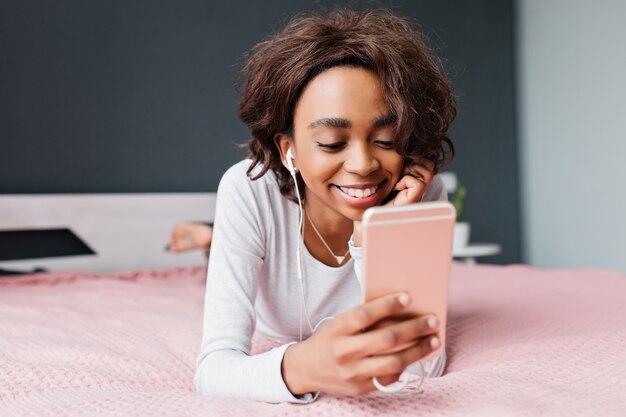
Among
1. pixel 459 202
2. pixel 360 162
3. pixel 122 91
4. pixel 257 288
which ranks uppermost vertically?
pixel 122 91

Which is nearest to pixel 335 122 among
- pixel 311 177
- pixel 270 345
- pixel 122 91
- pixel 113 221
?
pixel 311 177

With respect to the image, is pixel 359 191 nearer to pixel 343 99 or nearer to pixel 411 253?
pixel 343 99

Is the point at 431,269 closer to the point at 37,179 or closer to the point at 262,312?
the point at 262,312

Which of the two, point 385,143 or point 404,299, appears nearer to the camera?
point 404,299

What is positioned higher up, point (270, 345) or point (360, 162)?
point (360, 162)

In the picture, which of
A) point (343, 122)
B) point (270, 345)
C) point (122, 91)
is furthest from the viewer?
point (122, 91)

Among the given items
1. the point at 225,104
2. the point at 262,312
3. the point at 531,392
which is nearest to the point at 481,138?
the point at 225,104

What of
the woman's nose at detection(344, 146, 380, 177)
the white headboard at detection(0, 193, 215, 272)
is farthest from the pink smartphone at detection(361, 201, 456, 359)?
the white headboard at detection(0, 193, 215, 272)

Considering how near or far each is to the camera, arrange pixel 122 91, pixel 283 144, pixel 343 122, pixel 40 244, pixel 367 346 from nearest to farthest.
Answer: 1. pixel 367 346
2. pixel 343 122
3. pixel 283 144
4. pixel 40 244
5. pixel 122 91

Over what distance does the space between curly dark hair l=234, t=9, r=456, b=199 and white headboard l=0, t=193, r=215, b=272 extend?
4.80 ft

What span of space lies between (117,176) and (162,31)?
673 mm

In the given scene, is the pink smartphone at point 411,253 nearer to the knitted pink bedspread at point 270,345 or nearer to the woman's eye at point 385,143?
the knitted pink bedspread at point 270,345

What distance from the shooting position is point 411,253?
60cm

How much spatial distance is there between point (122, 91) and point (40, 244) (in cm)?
70
